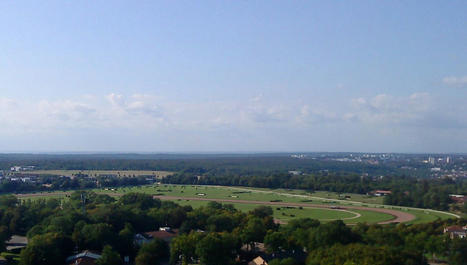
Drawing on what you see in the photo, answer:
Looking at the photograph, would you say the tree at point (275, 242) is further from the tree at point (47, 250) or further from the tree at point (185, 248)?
the tree at point (47, 250)

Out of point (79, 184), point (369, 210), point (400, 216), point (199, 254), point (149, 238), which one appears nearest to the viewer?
point (199, 254)

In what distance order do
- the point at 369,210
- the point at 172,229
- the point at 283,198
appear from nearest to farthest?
the point at 172,229, the point at 369,210, the point at 283,198

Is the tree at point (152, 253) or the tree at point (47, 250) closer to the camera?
the tree at point (47, 250)

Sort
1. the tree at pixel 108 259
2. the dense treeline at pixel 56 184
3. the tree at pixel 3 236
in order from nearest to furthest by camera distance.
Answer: the tree at pixel 108 259 < the tree at pixel 3 236 < the dense treeline at pixel 56 184

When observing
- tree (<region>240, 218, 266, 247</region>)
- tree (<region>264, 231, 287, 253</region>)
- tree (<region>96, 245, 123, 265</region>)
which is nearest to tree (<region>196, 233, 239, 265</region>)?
tree (<region>264, 231, 287, 253</region>)

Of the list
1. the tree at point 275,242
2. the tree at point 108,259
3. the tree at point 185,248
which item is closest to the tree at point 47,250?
the tree at point 108,259

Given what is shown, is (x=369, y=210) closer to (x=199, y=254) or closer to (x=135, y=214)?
(x=135, y=214)

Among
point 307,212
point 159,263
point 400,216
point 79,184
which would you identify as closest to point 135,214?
point 159,263
